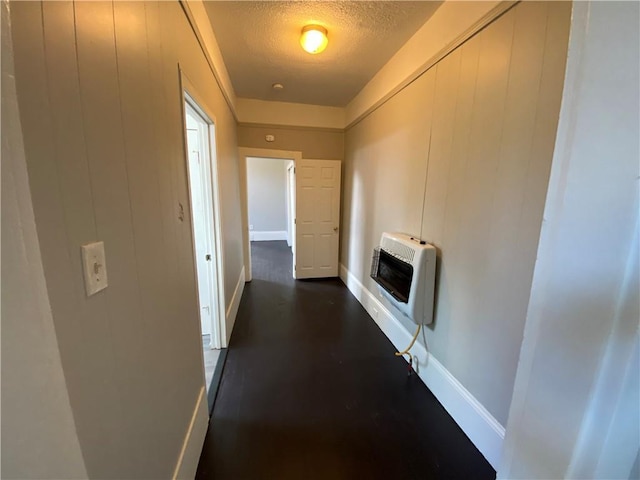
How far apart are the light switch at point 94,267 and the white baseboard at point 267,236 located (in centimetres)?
674

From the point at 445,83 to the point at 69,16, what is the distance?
190cm

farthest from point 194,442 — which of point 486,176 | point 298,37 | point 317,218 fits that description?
point 317,218

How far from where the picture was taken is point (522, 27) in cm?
121

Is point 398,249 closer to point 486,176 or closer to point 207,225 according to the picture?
point 486,176

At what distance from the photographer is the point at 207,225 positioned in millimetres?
2236

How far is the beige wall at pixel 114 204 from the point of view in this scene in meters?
0.52

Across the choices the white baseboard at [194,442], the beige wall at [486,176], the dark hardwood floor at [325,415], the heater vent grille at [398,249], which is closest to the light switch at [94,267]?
the white baseboard at [194,442]

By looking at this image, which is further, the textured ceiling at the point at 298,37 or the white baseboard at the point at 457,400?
the textured ceiling at the point at 298,37

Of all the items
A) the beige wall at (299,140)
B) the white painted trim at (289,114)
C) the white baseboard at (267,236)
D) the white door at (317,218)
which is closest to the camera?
the white painted trim at (289,114)

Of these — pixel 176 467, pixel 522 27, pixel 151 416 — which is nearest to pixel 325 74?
pixel 522 27

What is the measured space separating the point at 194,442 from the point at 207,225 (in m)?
1.50

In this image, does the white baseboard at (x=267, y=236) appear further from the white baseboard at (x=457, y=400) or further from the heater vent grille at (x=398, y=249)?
the heater vent grille at (x=398, y=249)

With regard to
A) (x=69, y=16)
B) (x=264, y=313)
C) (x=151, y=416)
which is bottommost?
(x=264, y=313)

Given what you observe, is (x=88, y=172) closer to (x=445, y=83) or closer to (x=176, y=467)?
(x=176, y=467)
